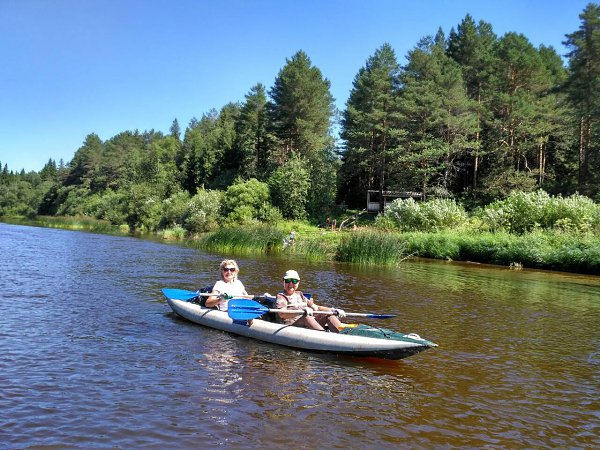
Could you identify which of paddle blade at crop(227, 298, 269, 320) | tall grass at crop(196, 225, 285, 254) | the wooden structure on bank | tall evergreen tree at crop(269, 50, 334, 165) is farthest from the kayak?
tall evergreen tree at crop(269, 50, 334, 165)

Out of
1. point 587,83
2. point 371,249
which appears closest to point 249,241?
point 371,249

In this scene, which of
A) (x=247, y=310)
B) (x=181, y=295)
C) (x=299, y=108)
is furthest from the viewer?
(x=299, y=108)

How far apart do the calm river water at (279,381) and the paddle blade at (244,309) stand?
534 millimetres

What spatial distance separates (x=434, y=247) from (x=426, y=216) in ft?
16.9

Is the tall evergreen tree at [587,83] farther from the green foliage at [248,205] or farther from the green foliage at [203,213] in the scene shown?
the green foliage at [203,213]

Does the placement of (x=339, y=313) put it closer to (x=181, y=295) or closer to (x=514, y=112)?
(x=181, y=295)

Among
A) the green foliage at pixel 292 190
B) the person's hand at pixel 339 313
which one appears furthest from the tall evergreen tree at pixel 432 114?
the person's hand at pixel 339 313

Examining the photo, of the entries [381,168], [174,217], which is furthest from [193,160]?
[381,168]

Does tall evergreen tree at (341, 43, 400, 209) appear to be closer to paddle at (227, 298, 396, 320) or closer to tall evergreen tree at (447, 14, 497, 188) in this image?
tall evergreen tree at (447, 14, 497, 188)

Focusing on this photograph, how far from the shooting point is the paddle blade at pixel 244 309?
9.95m

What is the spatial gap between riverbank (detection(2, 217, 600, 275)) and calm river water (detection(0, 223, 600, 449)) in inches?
394

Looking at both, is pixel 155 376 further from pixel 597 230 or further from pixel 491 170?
pixel 491 170

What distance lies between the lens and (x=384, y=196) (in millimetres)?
49000

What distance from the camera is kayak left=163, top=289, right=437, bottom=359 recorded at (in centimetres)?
838
